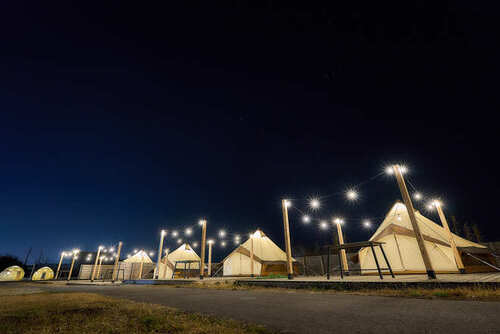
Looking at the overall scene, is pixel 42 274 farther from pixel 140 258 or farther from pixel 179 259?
pixel 179 259

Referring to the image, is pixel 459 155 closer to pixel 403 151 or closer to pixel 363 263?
pixel 403 151

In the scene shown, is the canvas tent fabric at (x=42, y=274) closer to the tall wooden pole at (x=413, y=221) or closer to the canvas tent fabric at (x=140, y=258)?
the canvas tent fabric at (x=140, y=258)

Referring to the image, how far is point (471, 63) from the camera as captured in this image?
3397 cm

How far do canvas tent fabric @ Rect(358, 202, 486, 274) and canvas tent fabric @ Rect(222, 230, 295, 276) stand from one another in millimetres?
11231

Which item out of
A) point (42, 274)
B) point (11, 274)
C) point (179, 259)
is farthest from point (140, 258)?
point (11, 274)

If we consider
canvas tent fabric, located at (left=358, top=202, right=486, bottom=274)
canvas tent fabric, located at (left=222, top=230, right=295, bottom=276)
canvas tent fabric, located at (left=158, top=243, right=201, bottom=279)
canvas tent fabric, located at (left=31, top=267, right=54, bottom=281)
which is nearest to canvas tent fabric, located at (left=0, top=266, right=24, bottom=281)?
canvas tent fabric, located at (left=31, top=267, right=54, bottom=281)

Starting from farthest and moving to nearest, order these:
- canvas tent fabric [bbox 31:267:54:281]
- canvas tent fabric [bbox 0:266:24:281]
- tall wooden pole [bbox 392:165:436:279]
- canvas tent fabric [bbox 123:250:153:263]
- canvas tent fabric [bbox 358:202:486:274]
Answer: canvas tent fabric [bbox 123:250:153:263], canvas tent fabric [bbox 31:267:54:281], canvas tent fabric [bbox 0:266:24:281], canvas tent fabric [bbox 358:202:486:274], tall wooden pole [bbox 392:165:436:279]

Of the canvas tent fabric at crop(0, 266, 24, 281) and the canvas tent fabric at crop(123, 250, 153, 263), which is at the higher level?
the canvas tent fabric at crop(123, 250, 153, 263)

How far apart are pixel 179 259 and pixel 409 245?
31777mm

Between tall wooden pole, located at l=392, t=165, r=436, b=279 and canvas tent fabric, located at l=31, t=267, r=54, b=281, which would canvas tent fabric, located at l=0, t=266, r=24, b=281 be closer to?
canvas tent fabric, located at l=31, t=267, r=54, b=281

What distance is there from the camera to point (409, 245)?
47.8ft

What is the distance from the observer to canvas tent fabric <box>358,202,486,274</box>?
521 inches

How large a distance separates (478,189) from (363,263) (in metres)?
41.3

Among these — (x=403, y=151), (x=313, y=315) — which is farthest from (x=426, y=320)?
(x=403, y=151)
